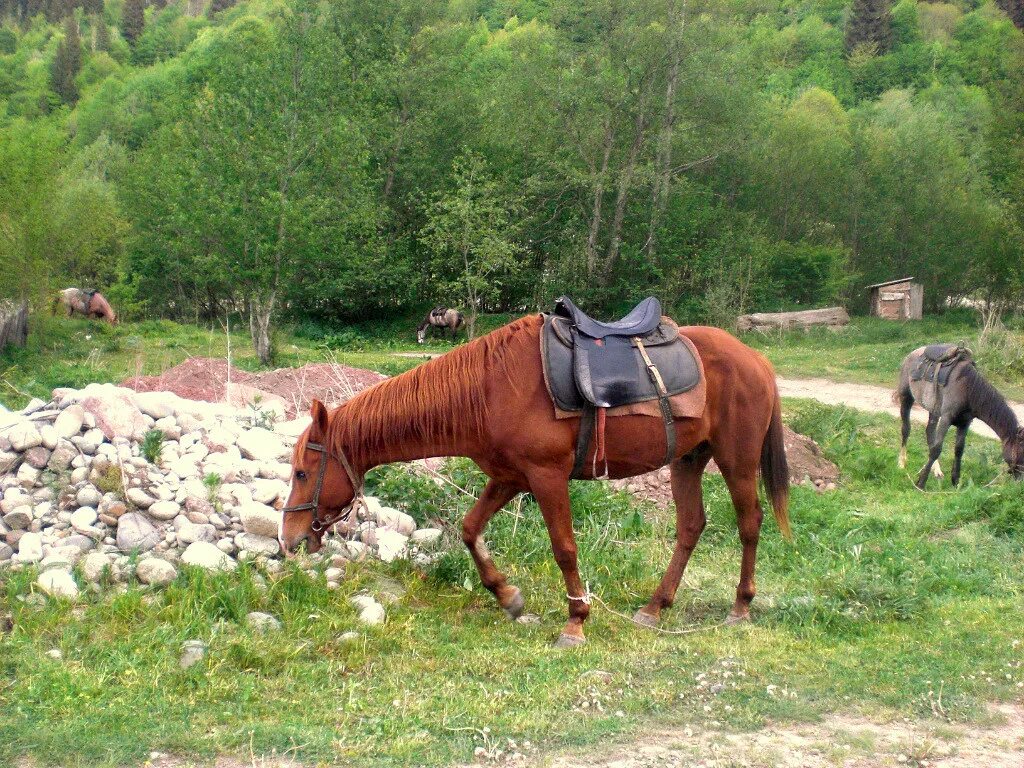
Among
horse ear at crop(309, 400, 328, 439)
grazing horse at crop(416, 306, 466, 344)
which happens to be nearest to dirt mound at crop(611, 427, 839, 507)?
horse ear at crop(309, 400, 328, 439)

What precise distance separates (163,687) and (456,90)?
31.0m

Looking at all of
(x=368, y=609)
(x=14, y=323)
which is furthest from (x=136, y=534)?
(x=14, y=323)

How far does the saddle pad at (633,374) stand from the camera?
531 centimetres

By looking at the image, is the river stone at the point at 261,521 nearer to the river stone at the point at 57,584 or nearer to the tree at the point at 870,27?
the river stone at the point at 57,584

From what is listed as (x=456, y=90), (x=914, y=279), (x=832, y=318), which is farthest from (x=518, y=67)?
(x=914, y=279)

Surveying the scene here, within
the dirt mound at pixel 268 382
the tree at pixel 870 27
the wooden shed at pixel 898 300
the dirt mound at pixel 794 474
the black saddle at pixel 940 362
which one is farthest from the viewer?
the tree at pixel 870 27

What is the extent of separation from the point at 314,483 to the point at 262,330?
43.3ft

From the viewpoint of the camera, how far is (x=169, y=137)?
1340 inches

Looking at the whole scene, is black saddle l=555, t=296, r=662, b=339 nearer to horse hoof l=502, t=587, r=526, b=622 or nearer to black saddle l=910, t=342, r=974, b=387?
horse hoof l=502, t=587, r=526, b=622

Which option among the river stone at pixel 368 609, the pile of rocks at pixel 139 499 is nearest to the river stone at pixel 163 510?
the pile of rocks at pixel 139 499

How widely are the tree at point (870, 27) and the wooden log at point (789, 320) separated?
207ft

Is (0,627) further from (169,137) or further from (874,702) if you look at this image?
(169,137)

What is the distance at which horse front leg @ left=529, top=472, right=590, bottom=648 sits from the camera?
529 cm

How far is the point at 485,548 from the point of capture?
5727mm
